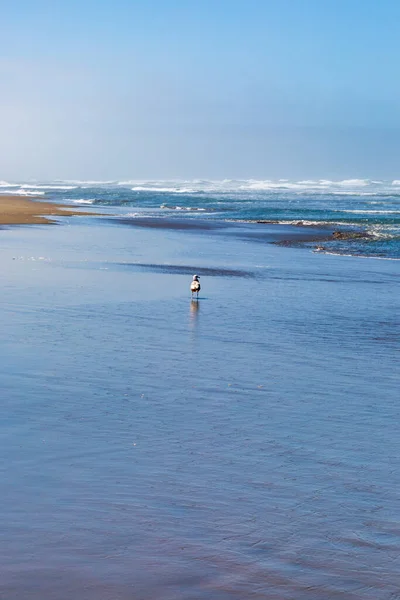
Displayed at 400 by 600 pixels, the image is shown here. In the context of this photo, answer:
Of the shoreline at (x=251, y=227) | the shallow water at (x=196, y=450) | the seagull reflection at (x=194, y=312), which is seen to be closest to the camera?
the shallow water at (x=196, y=450)

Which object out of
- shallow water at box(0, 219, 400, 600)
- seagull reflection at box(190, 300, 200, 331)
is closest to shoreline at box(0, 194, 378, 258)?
seagull reflection at box(190, 300, 200, 331)

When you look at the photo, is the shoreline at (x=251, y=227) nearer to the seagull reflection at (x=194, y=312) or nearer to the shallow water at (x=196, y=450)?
the seagull reflection at (x=194, y=312)

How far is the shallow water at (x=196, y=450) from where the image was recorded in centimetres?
568

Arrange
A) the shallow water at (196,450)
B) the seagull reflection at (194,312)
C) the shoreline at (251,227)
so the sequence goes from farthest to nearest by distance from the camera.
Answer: the shoreline at (251,227)
the seagull reflection at (194,312)
the shallow water at (196,450)

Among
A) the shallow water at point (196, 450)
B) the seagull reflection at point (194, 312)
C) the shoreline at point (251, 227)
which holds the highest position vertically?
the shoreline at point (251, 227)

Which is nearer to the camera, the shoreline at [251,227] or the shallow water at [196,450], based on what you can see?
the shallow water at [196,450]

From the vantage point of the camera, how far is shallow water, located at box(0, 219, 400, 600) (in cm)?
568

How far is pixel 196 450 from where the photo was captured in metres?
7.95

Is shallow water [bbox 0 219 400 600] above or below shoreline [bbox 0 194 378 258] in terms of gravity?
below

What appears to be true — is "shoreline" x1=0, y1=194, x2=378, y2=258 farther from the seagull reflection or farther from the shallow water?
the shallow water

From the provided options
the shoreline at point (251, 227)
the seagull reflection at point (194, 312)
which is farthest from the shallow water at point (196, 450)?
the shoreline at point (251, 227)

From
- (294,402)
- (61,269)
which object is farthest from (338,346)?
(61,269)

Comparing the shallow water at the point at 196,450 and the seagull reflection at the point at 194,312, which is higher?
the seagull reflection at the point at 194,312

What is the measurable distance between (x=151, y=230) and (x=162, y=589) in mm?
34697
